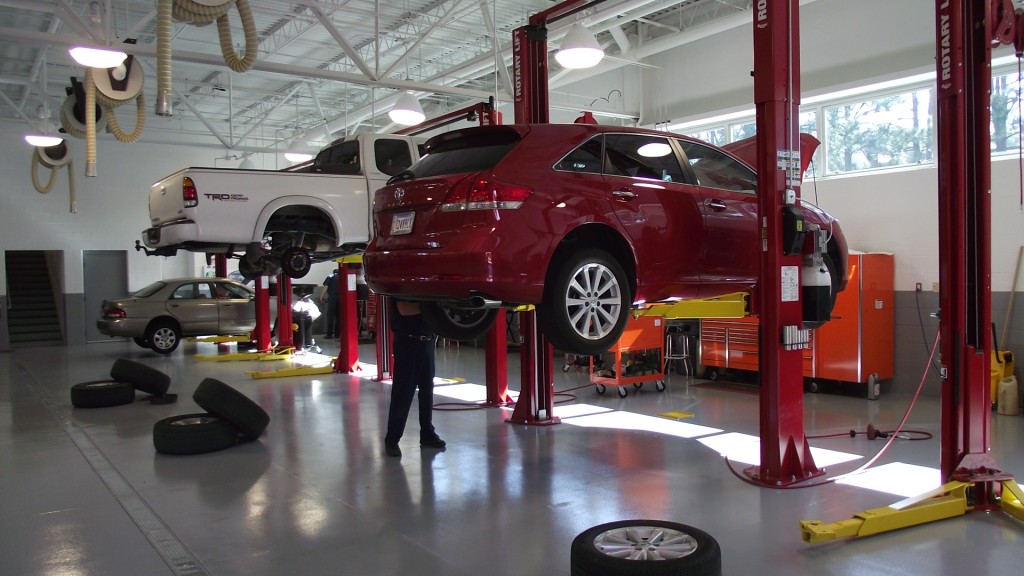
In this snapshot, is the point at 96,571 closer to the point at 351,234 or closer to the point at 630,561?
the point at 630,561

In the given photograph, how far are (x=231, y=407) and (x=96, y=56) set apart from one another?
281 cm

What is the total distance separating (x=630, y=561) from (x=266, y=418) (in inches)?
162

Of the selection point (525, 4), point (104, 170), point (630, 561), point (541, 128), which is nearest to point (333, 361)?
point (525, 4)

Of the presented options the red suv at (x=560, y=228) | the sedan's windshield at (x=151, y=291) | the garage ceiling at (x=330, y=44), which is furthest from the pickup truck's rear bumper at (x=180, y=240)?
the sedan's windshield at (x=151, y=291)

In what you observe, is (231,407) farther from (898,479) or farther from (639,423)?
(898,479)

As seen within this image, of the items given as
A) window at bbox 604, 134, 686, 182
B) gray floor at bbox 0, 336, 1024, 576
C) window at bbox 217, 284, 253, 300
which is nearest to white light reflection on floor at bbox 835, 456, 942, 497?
gray floor at bbox 0, 336, 1024, 576

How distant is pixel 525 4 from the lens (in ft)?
36.6

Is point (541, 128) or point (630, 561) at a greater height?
point (541, 128)

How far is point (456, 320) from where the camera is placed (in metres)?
5.12

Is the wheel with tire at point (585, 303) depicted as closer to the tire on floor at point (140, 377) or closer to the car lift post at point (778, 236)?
the car lift post at point (778, 236)

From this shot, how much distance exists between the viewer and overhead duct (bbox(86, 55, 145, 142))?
549cm

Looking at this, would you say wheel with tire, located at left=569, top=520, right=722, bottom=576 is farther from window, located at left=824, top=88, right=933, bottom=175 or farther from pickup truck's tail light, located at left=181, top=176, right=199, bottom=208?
window, located at left=824, top=88, right=933, bottom=175

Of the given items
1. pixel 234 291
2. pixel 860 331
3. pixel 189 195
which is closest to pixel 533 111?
pixel 189 195

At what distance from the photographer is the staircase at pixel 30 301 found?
1662 centimetres
